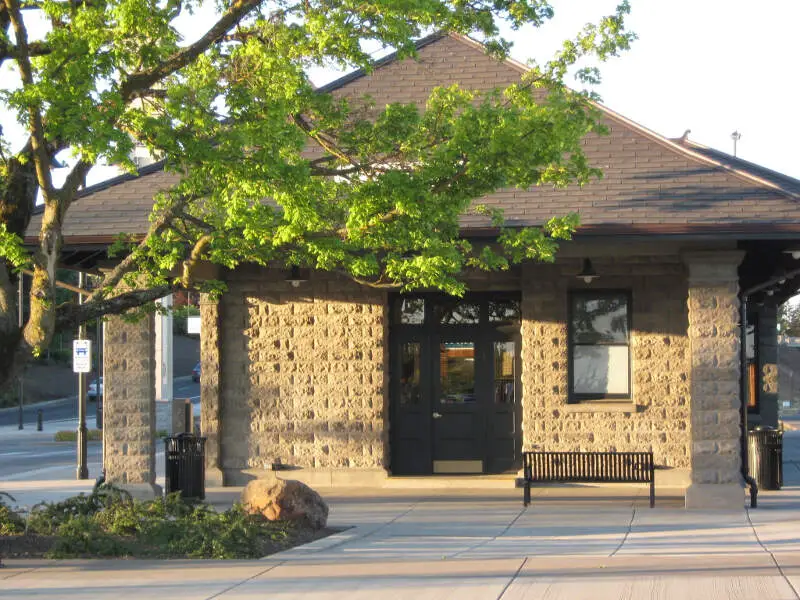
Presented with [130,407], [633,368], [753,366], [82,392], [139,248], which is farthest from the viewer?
[82,392]

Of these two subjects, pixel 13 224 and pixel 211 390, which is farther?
pixel 211 390

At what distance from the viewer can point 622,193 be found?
16.4 metres

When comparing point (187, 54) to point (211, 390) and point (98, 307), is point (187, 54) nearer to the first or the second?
point (98, 307)

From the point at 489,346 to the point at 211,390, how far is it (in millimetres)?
4298

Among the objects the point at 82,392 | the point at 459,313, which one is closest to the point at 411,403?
the point at 459,313

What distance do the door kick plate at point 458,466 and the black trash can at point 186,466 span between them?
405 centimetres

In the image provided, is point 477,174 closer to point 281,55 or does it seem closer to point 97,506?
point 281,55

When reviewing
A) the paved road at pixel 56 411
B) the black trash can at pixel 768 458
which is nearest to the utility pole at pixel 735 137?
the paved road at pixel 56 411

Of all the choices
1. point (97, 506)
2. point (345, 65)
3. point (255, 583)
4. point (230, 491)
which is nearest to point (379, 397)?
point (230, 491)

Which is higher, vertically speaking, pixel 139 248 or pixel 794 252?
pixel 794 252

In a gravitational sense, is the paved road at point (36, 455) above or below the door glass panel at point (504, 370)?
below

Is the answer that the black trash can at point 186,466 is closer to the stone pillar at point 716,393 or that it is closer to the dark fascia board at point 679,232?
the dark fascia board at point 679,232

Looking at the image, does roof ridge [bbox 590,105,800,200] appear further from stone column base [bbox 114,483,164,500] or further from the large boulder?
stone column base [bbox 114,483,164,500]

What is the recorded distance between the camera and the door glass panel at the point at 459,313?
19.3 meters
